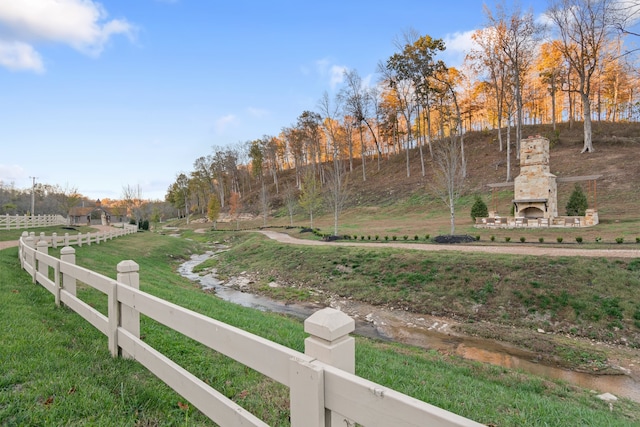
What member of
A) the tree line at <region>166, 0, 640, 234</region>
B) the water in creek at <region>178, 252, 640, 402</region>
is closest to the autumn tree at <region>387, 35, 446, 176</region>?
the tree line at <region>166, 0, 640, 234</region>

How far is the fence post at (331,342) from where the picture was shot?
1657mm

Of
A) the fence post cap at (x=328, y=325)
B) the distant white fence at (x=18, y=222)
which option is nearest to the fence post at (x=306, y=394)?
the fence post cap at (x=328, y=325)

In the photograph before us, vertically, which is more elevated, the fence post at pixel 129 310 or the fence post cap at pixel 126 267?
the fence post cap at pixel 126 267

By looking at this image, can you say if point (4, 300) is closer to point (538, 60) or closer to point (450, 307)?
point (450, 307)

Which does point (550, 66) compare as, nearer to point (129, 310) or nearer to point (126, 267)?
point (126, 267)

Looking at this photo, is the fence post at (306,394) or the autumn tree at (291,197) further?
the autumn tree at (291,197)

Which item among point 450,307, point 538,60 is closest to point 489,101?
point 538,60

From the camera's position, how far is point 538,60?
43.1 meters

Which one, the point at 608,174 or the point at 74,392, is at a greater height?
the point at 608,174

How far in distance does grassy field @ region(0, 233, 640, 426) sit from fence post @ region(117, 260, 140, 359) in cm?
35

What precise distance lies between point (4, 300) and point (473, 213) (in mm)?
25312

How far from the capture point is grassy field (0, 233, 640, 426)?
285cm

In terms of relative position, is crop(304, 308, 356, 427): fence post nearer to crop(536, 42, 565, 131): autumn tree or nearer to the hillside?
the hillside

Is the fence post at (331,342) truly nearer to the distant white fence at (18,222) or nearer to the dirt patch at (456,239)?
the dirt patch at (456,239)
